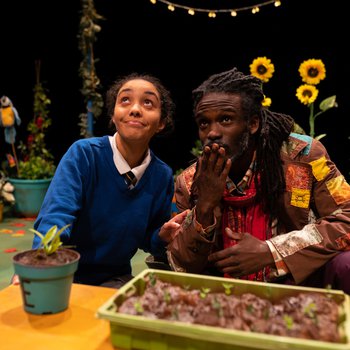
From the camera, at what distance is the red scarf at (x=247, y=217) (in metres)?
1.86

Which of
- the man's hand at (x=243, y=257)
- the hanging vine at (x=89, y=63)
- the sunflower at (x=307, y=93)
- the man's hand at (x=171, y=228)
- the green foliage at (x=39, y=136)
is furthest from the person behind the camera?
the green foliage at (x=39, y=136)

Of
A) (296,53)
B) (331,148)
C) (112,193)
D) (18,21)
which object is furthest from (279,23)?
(112,193)

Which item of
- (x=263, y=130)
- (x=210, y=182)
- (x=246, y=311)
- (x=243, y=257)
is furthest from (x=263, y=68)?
(x=246, y=311)

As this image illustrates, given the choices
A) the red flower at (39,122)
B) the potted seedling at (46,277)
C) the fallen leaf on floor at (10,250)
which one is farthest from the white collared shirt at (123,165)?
A: the red flower at (39,122)

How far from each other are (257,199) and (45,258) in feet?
3.15

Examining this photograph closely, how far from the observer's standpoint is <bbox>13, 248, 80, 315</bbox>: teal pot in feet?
3.84

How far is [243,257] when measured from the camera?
1.58m

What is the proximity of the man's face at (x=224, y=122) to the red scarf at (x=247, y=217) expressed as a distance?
0.61 ft

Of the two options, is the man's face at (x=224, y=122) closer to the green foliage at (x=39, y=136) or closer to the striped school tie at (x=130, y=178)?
the striped school tie at (x=130, y=178)

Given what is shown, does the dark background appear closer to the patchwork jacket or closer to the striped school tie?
the patchwork jacket

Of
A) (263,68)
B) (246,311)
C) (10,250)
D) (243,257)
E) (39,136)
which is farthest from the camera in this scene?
(39,136)

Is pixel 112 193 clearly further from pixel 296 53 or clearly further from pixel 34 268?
pixel 296 53

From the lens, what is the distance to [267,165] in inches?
73.0

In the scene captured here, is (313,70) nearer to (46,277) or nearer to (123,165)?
(123,165)
